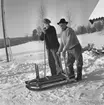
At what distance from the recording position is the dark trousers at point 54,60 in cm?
480

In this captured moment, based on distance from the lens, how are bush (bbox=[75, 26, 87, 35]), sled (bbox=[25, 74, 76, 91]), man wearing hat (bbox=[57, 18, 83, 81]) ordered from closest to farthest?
sled (bbox=[25, 74, 76, 91]), man wearing hat (bbox=[57, 18, 83, 81]), bush (bbox=[75, 26, 87, 35])

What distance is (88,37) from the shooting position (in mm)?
12367

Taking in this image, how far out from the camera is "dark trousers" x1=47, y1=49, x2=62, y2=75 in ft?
15.8

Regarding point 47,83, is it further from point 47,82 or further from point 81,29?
point 81,29

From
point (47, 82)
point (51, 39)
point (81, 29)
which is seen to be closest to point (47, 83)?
point (47, 82)

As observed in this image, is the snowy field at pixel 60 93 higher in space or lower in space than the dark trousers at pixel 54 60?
lower

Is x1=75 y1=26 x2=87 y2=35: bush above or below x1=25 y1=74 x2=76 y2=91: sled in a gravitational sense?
above

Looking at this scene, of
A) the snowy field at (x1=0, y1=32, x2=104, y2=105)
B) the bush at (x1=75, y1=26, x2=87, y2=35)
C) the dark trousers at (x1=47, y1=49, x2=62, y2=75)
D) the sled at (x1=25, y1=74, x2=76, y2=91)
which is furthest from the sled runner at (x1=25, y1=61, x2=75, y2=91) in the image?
the bush at (x1=75, y1=26, x2=87, y2=35)

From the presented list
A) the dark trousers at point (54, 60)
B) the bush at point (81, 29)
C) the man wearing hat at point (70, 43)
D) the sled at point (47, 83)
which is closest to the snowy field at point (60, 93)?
the sled at point (47, 83)

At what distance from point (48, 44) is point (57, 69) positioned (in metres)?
0.77

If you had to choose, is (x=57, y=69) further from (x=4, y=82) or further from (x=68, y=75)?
(x=4, y=82)

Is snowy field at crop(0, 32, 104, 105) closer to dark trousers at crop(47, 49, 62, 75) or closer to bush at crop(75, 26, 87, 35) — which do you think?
dark trousers at crop(47, 49, 62, 75)

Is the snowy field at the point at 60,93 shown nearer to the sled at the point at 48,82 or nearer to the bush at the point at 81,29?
the sled at the point at 48,82

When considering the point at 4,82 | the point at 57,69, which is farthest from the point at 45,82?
the point at 4,82
